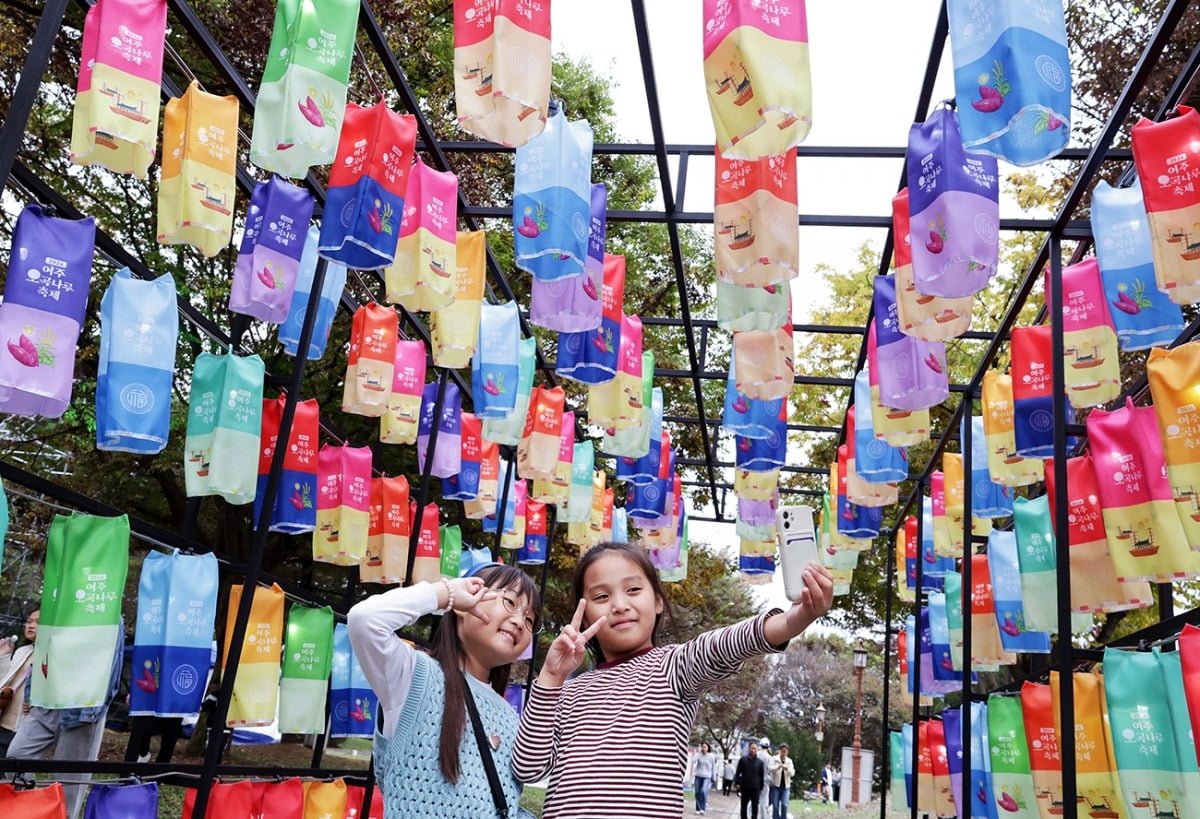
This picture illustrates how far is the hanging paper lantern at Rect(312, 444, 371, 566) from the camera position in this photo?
5.38m

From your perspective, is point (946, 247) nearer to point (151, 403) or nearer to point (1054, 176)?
point (151, 403)

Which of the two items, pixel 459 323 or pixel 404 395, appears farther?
pixel 404 395

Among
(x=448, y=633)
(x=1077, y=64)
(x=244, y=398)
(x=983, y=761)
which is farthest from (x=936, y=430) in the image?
(x=448, y=633)

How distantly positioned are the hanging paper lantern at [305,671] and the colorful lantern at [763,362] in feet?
8.70

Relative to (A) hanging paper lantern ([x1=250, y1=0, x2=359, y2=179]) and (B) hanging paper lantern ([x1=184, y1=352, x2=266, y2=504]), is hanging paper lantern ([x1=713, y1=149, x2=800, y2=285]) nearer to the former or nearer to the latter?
(A) hanging paper lantern ([x1=250, y1=0, x2=359, y2=179])

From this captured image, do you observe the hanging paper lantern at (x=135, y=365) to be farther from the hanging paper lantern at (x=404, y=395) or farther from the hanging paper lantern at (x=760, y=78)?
the hanging paper lantern at (x=760, y=78)

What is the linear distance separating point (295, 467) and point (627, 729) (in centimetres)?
351

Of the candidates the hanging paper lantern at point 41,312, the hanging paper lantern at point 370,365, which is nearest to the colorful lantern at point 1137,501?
the hanging paper lantern at point 370,365

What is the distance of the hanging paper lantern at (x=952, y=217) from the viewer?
3645mm

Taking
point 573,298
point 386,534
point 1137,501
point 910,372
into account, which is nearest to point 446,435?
point 386,534

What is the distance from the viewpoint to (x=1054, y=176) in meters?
9.73

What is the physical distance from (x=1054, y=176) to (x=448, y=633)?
9.24 m

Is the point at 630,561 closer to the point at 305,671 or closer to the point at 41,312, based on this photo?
the point at 41,312

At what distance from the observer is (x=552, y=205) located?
4.24 metres
